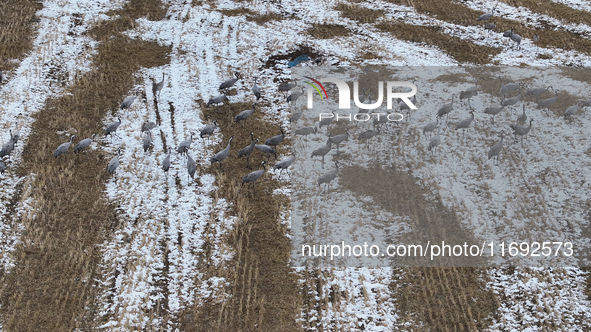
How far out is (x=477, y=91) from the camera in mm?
23625

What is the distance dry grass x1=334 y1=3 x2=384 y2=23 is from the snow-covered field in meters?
0.61

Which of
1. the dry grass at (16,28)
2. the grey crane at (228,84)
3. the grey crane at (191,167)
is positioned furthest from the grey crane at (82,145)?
the dry grass at (16,28)

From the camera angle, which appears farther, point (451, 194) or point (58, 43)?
point (58, 43)

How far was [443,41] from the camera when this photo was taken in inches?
1110

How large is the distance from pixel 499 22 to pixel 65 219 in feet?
78.8

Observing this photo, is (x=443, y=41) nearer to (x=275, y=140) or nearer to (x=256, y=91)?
(x=256, y=91)

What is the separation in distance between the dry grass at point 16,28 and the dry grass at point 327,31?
13.9 m

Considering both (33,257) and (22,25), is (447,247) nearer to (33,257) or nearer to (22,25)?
(33,257)

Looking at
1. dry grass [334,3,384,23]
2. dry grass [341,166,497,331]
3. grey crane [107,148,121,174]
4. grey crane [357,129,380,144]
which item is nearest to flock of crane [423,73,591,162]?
grey crane [357,129,380,144]

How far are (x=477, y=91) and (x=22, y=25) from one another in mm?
22590

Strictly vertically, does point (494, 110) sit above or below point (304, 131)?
above

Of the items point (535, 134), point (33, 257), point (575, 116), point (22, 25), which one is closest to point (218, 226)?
point (33, 257)

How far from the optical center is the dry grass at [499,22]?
2756 cm

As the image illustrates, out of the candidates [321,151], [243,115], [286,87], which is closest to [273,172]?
[321,151]
